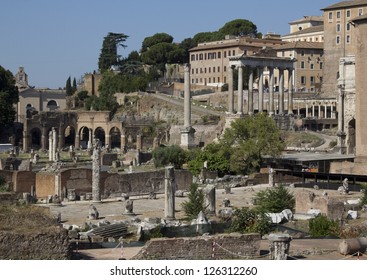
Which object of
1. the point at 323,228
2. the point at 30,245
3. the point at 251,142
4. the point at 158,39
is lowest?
the point at 323,228

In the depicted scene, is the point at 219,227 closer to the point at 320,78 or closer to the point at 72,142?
the point at 72,142

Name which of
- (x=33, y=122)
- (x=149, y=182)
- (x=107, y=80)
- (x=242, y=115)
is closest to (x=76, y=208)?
(x=149, y=182)

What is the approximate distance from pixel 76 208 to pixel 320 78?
7009 centimetres

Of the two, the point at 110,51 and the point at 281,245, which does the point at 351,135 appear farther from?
the point at 110,51

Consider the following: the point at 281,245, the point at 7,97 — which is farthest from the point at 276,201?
the point at 7,97

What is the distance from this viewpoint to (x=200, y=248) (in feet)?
70.4

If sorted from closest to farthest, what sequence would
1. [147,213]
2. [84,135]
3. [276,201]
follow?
[276,201] < [147,213] < [84,135]

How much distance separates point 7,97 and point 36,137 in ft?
15.7

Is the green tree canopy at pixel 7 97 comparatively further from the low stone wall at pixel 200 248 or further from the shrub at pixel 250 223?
the low stone wall at pixel 200 248

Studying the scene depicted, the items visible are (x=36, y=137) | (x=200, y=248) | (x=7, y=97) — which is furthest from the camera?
(x=36, y=137)

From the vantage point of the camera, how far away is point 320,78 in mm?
103562

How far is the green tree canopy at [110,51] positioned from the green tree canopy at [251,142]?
65.8m

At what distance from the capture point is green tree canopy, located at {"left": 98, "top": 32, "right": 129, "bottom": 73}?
11994cm

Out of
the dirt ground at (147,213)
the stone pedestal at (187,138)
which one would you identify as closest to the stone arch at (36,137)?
the stone pedestal at (187,138)
